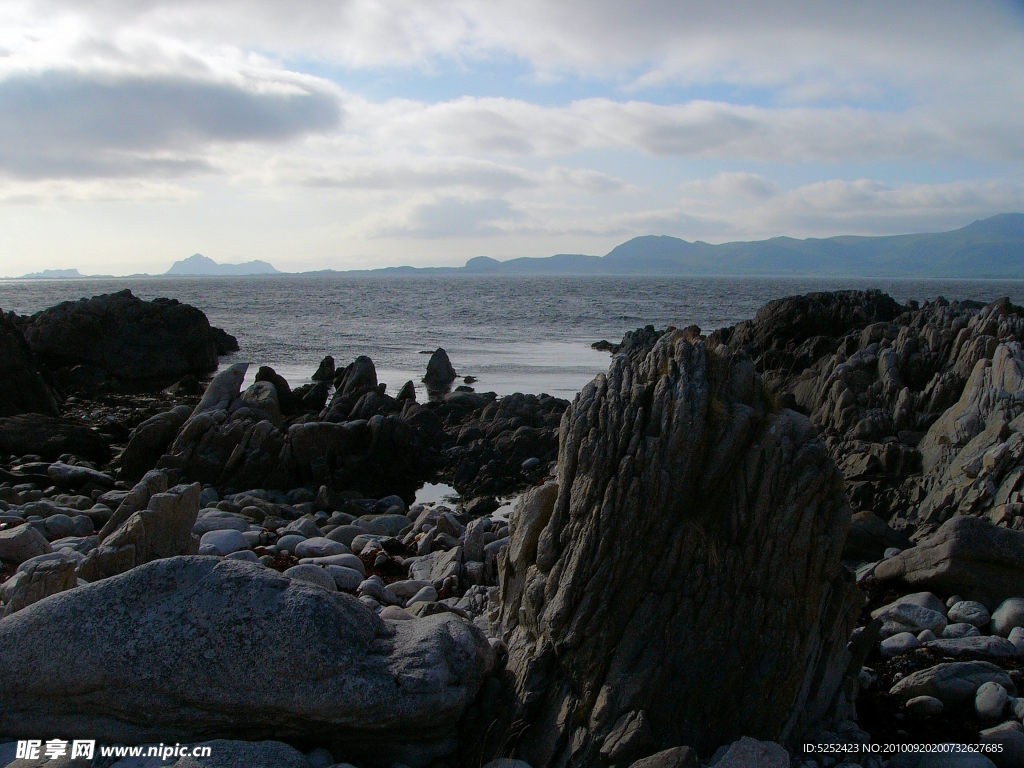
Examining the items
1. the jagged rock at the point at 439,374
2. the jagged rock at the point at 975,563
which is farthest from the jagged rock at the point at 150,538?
the jagged rock at the point at 439,374

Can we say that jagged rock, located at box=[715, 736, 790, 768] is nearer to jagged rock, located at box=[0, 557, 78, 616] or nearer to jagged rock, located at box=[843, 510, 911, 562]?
Answer: jagged rock, located at box=[0, 557, 78, 616]

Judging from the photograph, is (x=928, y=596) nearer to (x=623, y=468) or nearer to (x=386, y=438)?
(x=623, y=468)

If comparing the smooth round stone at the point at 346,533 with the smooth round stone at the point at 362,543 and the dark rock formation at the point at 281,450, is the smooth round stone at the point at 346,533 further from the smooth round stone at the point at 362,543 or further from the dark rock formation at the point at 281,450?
the dark rock formation at the point at 281,450

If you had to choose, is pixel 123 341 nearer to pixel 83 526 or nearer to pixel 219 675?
pixel 83 526

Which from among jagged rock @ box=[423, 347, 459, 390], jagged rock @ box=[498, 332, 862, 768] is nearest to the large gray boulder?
jagged rock @ box=[498, 332, 862, 768]

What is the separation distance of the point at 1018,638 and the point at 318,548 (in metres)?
8.57

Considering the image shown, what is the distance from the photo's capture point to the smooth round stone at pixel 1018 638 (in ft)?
25.6

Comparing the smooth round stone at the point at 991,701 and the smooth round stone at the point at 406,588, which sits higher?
the smooth round stone at the point at 991,701

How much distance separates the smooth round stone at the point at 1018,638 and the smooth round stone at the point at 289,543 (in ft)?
29.1

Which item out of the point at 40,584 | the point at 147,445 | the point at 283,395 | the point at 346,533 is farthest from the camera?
the point at 283,395

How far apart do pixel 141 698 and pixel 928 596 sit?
7.86m

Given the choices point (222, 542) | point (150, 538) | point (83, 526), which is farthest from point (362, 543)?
point (83, 526)

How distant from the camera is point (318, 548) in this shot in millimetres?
11594

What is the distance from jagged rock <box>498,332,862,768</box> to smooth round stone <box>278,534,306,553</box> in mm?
5925
